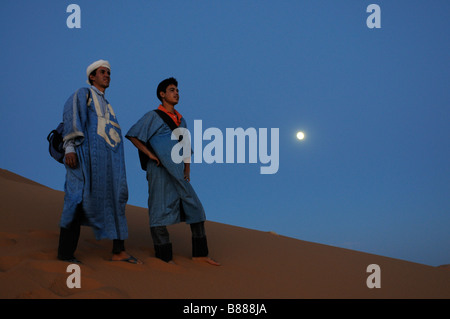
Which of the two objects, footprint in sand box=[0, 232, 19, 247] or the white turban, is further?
the white turban

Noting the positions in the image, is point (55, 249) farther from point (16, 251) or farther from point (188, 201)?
point (188, 201)

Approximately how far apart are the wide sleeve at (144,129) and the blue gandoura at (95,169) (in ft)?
0.61

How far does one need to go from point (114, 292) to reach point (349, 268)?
9.82 ft

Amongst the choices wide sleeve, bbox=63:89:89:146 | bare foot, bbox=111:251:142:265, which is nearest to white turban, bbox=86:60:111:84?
wide sleeve, bbox=63:89:89:146

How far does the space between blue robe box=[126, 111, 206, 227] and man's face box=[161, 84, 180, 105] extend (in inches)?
10.1

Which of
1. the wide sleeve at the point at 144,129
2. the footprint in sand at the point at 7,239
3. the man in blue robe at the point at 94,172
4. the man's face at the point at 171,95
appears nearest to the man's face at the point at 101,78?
the man in blue robe at the point at 94,172

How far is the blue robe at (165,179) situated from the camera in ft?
12.7

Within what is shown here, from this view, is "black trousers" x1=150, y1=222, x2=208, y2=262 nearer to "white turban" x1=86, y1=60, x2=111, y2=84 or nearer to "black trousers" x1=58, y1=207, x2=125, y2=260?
"black trousers" x1=58, y1=207, x2=125, y2=260

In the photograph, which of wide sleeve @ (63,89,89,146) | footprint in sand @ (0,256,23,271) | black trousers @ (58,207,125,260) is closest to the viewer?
footprint in sand @ (0,256,23,271)

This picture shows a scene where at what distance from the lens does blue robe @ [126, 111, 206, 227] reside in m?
3.88

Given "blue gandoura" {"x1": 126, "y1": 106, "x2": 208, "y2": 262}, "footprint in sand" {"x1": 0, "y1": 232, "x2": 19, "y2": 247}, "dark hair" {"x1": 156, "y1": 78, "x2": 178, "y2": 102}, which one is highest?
"dark hair" {"x1": 156, "y1": 78, "x2": 178, "y2": 102}

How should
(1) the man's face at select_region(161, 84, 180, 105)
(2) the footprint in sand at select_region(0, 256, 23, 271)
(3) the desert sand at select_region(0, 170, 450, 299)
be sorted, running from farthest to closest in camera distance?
(1) the man's face at select_region(161, 84, 180, 105) < (2) the footprint in sand at select_region(0, 256, 23, 271) < (3) the desert sand at select_region(0, 170, 450, 299)
